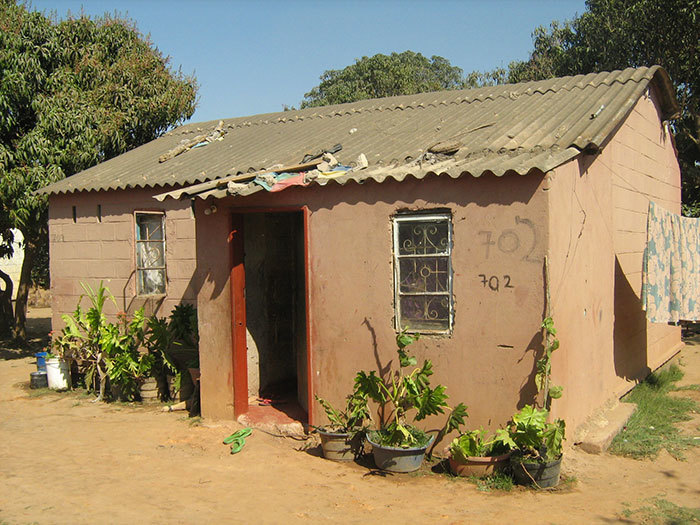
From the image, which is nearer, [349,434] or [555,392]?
[555,392]

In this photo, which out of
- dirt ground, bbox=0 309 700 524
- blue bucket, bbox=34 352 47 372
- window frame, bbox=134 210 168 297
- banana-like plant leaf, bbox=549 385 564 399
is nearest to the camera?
dirt ground, bbox=0 309 700 524

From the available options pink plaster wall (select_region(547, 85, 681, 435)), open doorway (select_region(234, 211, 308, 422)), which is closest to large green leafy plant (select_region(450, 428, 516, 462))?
pink plaster wall (select_region(547, 85, 681, 435))

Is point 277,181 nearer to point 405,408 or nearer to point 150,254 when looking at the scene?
point 405,408

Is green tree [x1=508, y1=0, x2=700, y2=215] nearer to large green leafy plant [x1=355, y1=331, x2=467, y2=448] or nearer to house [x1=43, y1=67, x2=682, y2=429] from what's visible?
house [x1=43, y1=67, x2=682, y2=429]

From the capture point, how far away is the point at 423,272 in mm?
6656

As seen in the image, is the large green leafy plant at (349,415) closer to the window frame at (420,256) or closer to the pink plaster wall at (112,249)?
the window frame at (420,256)

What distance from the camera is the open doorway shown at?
8586mm

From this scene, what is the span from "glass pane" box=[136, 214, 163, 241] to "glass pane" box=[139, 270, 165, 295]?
1.84 ft

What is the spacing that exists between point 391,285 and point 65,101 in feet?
29.3

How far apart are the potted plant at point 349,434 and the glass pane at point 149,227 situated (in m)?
5.10

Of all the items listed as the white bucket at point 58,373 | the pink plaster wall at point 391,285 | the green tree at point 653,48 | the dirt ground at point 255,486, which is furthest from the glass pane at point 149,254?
the green tree at point 653,48

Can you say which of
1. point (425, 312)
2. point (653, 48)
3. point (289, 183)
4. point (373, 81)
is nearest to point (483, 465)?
point (425, 312)

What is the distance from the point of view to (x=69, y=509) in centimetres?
534

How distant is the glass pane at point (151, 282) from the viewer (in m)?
10.5
